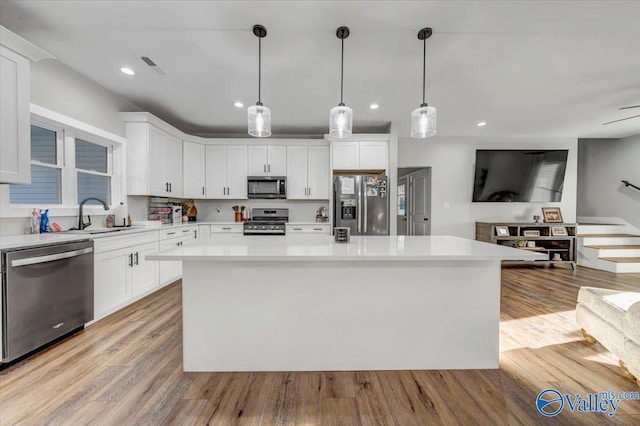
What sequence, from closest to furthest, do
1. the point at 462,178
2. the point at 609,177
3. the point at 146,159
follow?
the point at 146,159 < the point at 462,178 < the point at 609,177

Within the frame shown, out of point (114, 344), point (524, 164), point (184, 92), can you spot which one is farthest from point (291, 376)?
point (524, 164)

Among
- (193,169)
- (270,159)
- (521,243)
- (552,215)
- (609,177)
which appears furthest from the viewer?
(609,177)

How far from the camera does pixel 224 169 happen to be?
4828 millimetres

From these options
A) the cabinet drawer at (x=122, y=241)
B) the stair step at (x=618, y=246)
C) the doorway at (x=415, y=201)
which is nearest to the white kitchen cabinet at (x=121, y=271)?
the cabinet drawer at (x=122, y=241)

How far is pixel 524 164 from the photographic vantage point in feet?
17.5

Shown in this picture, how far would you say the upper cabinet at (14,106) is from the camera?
6.42 feet

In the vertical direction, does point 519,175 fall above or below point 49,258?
above

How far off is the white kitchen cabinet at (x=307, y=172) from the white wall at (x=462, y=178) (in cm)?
171

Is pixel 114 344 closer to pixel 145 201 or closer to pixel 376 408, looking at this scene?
pixel 376 408

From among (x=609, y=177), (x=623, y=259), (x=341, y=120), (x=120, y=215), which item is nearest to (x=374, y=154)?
(x=341, y=120)

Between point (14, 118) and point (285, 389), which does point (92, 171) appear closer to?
point (14, 118)

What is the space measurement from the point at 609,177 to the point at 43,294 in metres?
9.09

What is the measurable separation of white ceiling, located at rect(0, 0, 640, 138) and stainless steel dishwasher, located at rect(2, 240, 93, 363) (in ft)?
6.01

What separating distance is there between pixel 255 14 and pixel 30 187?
2682 mm
